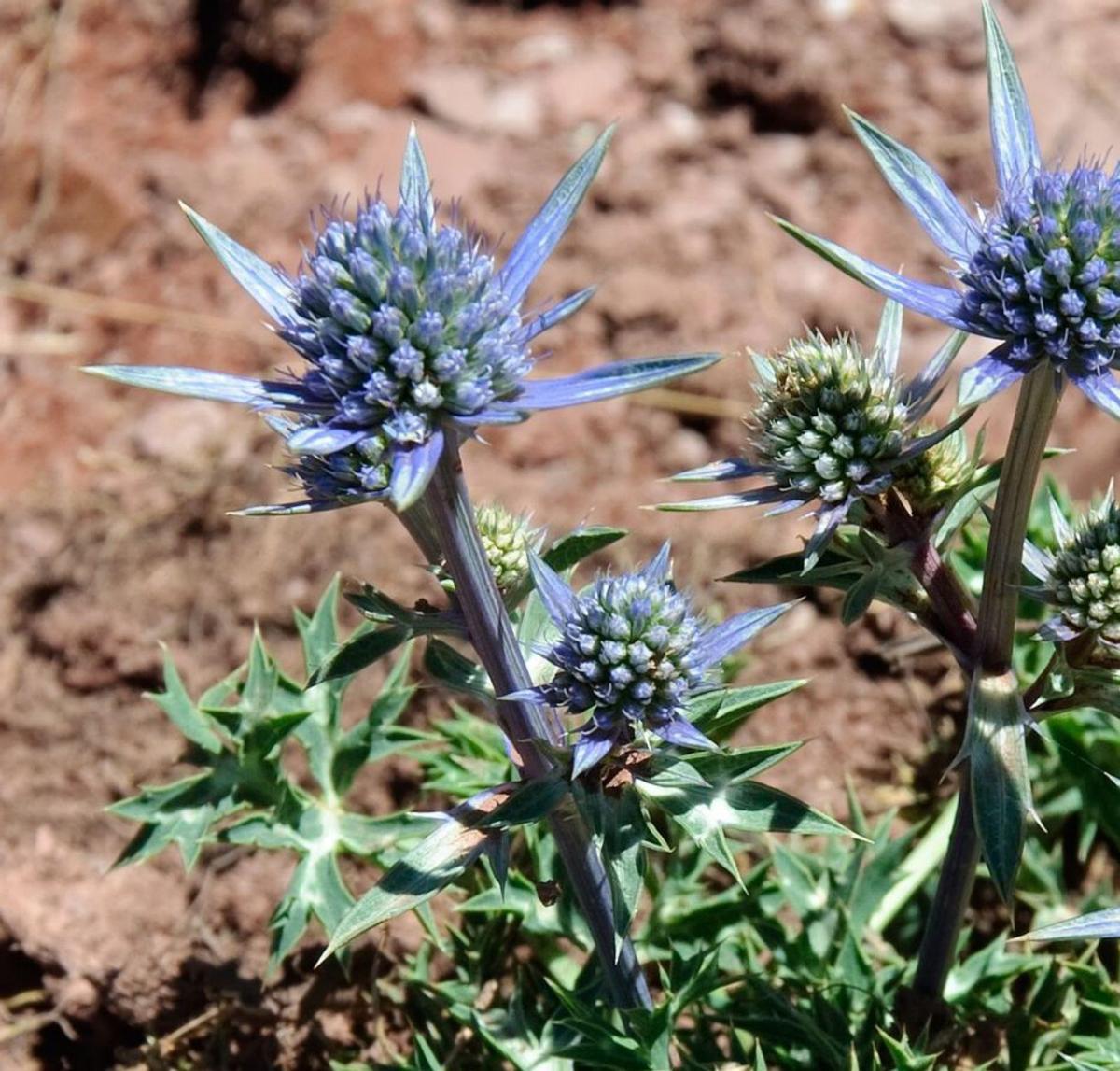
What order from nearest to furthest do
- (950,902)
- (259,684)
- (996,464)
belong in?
(996,464) → (950,902) → (259,684)

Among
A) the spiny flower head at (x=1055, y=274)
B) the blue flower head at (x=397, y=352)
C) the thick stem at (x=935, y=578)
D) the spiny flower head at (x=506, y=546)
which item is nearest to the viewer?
the blue flower head at (x=397, y=352)

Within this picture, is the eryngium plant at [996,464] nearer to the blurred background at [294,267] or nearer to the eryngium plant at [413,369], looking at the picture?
the eryngium plant at [413,369]

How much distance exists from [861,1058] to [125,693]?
2.12m

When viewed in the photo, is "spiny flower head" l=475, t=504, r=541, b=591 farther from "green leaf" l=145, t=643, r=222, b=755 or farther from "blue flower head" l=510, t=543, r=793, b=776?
"green leaf" l=145, t=643, r=222, b=755

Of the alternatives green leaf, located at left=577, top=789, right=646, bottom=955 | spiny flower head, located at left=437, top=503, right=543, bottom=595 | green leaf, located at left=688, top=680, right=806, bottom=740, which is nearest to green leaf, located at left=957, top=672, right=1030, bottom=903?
green leaf, located at left=688, top=680, right=806, bottom=740

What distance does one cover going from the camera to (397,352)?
170 cm

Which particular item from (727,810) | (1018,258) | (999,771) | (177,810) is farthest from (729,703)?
(177,810)

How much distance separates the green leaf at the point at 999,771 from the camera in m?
1.90

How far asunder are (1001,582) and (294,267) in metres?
3.16

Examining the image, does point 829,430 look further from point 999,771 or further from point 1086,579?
point 999,771

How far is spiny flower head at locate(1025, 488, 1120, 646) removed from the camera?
6.36 ft

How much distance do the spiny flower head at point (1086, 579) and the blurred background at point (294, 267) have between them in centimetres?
122

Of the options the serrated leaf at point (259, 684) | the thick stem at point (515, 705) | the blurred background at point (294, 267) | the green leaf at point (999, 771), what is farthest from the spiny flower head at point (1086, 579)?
the serrated leaf at point (259, 684)

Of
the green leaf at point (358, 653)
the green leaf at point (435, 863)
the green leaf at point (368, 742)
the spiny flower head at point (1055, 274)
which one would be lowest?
the green leaf at point (368, 742)
